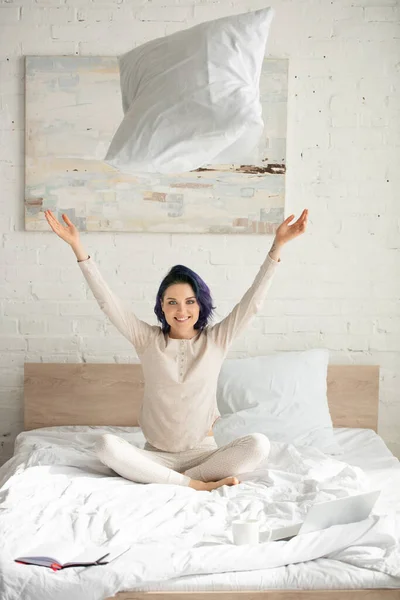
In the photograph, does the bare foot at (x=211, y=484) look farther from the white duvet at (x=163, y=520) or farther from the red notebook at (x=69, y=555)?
the red notebook at (x=69, y=555)

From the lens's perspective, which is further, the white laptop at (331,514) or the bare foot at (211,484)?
the bare foot at (211,484)

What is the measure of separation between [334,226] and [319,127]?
0.44 metres

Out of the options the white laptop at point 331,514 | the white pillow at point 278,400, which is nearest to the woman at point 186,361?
the white pillow at point 278,400

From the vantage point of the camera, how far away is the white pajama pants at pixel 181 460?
111 inches

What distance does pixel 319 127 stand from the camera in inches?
151

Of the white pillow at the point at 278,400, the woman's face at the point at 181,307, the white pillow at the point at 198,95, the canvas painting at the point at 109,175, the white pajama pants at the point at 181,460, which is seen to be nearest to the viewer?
the white pillow at the point at 198,95

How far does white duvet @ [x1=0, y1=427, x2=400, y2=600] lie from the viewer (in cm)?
204

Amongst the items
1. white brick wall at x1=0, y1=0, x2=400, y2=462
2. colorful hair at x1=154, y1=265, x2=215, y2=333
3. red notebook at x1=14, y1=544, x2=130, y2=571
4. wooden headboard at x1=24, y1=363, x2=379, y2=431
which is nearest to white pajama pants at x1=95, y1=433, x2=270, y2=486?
colorful hair at x1=154, y1=265, x2=215, y2=333

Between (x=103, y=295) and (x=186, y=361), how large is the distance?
1.24 feet

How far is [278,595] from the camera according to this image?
2.05 m

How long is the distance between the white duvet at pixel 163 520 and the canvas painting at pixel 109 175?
42.6 inches

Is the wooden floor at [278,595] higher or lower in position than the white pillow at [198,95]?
lower

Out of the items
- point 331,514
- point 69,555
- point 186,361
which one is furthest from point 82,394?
point 331,514

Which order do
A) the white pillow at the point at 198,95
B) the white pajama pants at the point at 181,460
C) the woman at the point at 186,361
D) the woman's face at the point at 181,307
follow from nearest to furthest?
the white pillow at the point at 198,95 → the white pajama pants at the point at 181,460 → the woman at the point at 186,361 → the woman's face at the point at 181,307
